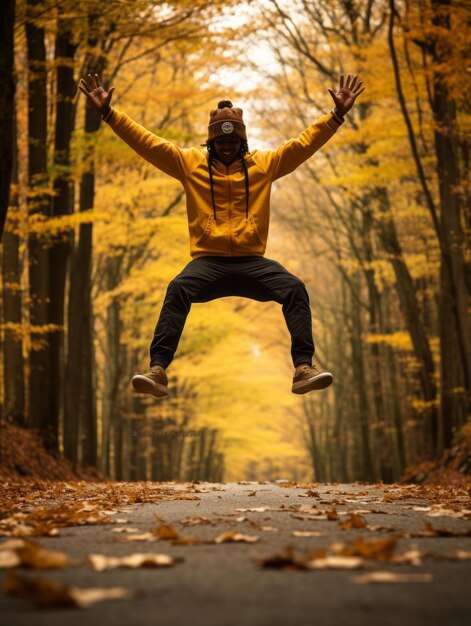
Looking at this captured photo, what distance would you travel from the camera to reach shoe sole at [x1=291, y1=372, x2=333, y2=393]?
19.4 ft

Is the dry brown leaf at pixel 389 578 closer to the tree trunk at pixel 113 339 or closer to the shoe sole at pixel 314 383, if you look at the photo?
the shoe sole at pixel 314 383

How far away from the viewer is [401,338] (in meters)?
18.2

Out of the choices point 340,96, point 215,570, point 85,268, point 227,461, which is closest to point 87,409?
point 85,268

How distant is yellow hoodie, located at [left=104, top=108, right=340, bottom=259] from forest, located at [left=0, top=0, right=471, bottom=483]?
84.2 inches

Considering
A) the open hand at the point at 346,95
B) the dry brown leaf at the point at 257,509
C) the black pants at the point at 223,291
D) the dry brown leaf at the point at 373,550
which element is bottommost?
the dry brown leaf at the point at 257,509

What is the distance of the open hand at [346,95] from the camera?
21.3 ft

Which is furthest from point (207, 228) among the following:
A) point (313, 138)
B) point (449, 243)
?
point (449, 243)

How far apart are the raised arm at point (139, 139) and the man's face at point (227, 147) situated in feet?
0.94

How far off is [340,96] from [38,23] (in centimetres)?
786

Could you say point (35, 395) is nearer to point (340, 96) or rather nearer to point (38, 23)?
point (38, 23)

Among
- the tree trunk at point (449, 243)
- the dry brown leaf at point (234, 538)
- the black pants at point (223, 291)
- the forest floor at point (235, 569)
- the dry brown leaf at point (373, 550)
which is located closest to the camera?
the forest floor at point (235, 569)

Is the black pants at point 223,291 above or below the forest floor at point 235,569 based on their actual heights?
above

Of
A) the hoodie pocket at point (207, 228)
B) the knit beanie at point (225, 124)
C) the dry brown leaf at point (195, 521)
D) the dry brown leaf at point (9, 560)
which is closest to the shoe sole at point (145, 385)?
the hoodie pocket at point (207, 228)

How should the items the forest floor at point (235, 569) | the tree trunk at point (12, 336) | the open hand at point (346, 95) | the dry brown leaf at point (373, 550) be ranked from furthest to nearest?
1. the tree trunk at point (12, 336)
2. the open hand at point (346, 95)
3. the dry brown leaf at point (373, 550)
4. the forest floor at point (235, 569)
